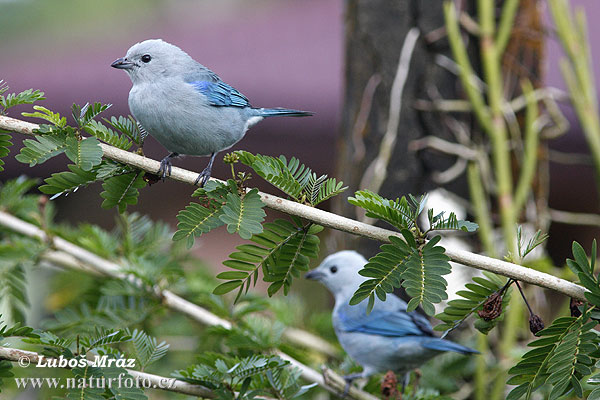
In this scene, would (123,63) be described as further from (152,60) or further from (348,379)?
(348,379)

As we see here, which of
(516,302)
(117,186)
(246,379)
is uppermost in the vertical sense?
(117,186)

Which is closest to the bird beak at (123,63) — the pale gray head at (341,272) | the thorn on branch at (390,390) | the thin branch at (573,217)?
the thorn on branch at (390,390)

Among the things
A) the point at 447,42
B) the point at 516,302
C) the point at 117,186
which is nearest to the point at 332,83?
the point at 447,42

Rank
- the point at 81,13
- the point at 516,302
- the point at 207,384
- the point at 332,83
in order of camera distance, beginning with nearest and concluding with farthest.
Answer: the point at 207,384 < the point at 516,302 < the point at 332,83 < the point at 81,13

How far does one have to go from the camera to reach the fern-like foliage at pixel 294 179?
3.37 feet

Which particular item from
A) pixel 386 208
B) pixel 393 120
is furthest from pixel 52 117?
pixel 393 120

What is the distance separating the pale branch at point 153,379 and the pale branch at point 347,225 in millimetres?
339

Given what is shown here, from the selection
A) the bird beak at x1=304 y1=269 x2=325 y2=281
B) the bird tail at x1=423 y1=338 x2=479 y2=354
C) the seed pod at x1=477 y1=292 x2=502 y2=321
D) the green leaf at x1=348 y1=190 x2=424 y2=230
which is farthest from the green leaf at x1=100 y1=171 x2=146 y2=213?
the bird beak at x1=304 y1=269 x2=325 y2=281

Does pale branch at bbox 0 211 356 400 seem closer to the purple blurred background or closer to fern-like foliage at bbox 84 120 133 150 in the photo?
fern-like foliage at bbox 84 120 133 150

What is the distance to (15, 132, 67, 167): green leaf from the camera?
0.99 m

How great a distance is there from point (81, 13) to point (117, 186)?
19.5 feet

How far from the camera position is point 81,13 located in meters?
6.44

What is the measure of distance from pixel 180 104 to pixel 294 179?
11.8 inches

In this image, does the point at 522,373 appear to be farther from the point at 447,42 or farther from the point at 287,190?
the point at 447,42
